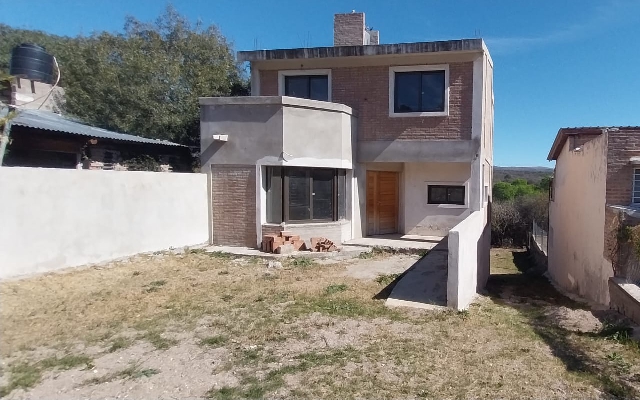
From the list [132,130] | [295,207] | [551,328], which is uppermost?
[132,130]

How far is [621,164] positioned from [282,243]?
8297 millimetres

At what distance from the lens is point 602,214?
9273 mm

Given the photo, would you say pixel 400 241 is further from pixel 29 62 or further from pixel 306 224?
pixel 29 62

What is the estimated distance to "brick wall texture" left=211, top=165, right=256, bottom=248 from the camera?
12.4 metres

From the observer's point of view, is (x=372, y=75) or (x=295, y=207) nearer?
(x=295, y=207)

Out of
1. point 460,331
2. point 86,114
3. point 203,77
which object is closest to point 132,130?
point 86,114

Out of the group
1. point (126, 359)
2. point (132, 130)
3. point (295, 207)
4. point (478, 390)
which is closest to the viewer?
point (478, 390)

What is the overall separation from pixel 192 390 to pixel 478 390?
2.98 metres

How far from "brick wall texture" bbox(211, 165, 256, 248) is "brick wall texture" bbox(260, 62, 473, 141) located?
4.50 metres

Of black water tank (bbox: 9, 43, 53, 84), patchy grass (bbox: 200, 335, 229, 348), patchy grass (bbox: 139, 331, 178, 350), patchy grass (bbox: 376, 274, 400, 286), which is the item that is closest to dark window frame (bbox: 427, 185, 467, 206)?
patchy grass (bbox: 376, 274, 400, 286)

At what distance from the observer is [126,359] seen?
5109 millimetres

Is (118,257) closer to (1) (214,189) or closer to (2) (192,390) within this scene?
(1) (214,189)

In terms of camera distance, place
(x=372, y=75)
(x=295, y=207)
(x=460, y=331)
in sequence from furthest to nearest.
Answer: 1. (x=372, y=75)
2. (x=295, y=207)
3. (x=460, y=331)

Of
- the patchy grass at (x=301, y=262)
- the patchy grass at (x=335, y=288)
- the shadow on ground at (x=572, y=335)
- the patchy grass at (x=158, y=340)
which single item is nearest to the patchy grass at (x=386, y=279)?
the patchy grass at (x=335, y=288)
